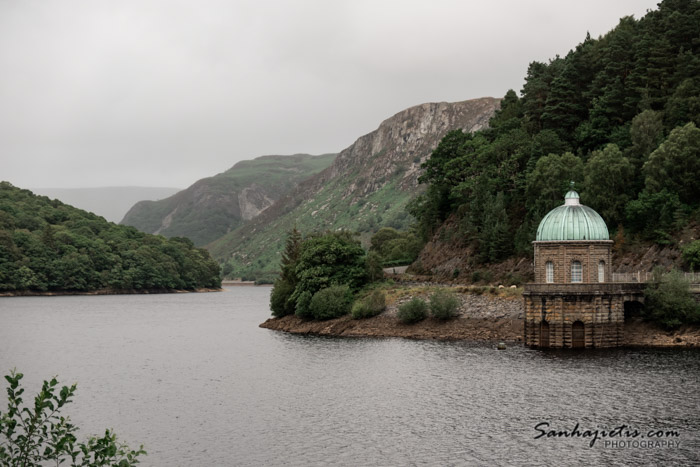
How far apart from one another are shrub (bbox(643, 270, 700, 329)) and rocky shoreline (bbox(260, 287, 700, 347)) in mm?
982

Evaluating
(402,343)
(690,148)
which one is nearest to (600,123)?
(690,148)

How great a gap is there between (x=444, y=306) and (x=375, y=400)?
36563mm

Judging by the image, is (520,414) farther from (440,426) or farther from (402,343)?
(402,343)

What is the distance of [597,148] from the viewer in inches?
4355

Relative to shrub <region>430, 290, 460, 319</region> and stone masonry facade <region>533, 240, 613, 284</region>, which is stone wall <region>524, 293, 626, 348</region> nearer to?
stone masonry facade <region>533, 240, 613, 284</region>

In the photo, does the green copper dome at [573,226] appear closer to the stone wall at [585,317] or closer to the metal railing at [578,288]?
the metal railing at [578,288]

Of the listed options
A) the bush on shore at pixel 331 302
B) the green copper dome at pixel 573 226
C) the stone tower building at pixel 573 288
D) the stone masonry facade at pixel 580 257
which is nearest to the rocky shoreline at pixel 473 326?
the bush on shore at pixel 331 302

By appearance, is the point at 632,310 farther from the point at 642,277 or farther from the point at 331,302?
the point at 331,302

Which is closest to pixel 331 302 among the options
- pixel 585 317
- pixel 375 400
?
pixel 585 317

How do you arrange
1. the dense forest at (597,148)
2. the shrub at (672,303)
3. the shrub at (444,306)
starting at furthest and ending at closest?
the dense forest at (597,148), the shrub at (444,306), the shrub at (672,303)

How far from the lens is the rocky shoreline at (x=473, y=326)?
2832 inches

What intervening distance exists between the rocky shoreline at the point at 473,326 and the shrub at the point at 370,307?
2.57 feet

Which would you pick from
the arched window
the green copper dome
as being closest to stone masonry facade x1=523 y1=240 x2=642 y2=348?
the arched window

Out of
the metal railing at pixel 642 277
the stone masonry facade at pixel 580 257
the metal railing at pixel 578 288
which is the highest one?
the stone masonry facade at pixel 580 257
